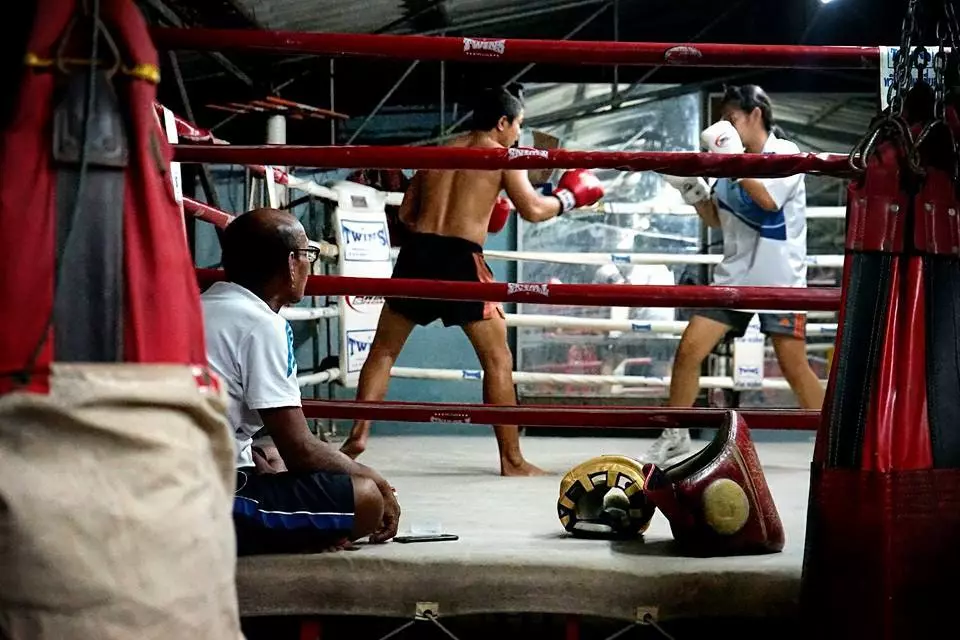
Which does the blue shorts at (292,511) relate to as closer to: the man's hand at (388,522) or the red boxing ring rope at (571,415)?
the man's hand at (388,522)

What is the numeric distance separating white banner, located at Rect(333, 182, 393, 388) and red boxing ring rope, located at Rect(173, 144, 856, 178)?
2542mm

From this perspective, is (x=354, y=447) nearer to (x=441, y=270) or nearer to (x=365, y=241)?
(x=441, y=270)

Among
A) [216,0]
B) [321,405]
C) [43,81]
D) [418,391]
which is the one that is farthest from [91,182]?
[418,391]

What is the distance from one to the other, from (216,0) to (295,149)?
2.39 metres

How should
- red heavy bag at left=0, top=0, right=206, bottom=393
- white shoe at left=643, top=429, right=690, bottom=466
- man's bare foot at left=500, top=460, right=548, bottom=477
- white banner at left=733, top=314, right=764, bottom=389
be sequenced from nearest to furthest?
red heavy bag at left=0, top=0, right=206, bottom=393 → man's bare foot at left=500, top=460, right=548, bottom=477 → white shoe at left=643, top=429, right=690, bottom=466 → white banner at left=733, top=314, right=764, bottom=389

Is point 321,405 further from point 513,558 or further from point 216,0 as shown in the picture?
point 216,0

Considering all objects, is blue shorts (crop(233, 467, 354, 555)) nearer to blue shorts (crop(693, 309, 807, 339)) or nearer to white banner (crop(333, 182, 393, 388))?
blue shorts (crop(693, 309, 807, 339))

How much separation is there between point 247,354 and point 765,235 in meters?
2.34

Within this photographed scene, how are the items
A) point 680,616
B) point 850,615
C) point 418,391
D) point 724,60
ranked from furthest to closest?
point 418,391 < point 724,60 < point 680,616 < point 850,615

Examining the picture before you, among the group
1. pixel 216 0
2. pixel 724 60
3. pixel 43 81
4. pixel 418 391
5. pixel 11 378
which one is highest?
pixel 216 0

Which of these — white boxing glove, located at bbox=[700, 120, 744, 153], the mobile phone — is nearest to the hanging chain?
the mobile phone

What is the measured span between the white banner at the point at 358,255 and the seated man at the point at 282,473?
283 centimetres

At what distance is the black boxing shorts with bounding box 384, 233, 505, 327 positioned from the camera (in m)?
3.36

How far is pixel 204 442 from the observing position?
3.57ft
